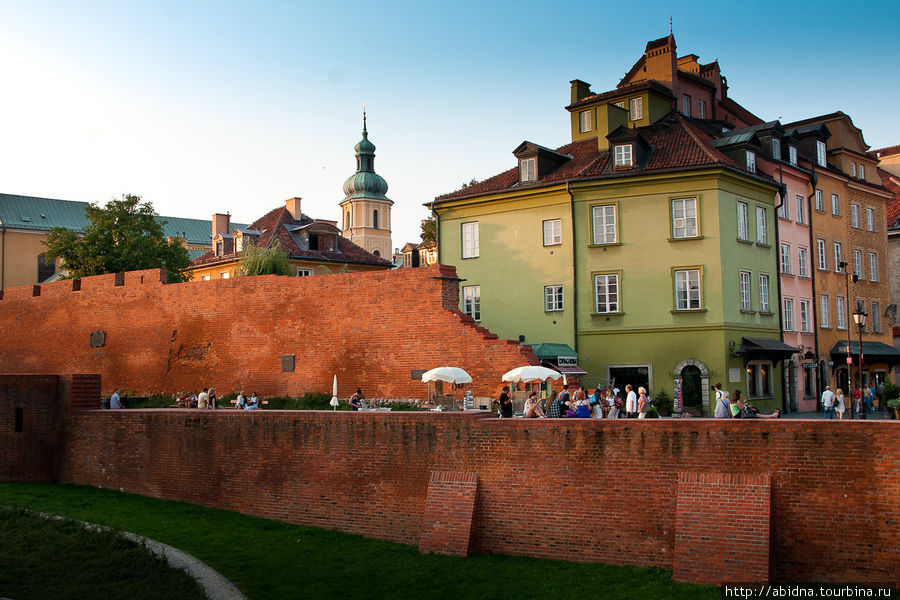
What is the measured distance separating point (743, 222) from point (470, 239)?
10.6 m

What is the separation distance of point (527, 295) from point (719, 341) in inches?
292

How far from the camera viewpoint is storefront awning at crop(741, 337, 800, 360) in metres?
32.8

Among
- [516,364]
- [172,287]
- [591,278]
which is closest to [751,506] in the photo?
[516,364]

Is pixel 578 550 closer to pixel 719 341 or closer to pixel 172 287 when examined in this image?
pixel 719 341

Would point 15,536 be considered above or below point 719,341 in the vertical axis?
below

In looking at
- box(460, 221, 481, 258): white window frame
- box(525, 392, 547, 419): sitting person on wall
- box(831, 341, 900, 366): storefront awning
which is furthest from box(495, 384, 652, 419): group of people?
box(831, 341, 900, 366): storefront awning

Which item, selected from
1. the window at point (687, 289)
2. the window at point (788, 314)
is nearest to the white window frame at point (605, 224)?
the window at point (687, 289)

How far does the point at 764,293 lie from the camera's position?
35.4 metres

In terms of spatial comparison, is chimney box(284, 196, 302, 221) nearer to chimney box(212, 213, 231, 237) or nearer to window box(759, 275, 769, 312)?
chimney box(212, 213, 231, 237)

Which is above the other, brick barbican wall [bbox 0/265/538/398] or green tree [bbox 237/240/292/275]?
green tree [bbox 237/240/292/275]

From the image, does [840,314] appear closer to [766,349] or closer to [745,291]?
[745,291]

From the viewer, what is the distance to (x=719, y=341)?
32.0 m

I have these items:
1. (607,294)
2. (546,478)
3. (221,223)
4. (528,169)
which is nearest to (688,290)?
(607,294)

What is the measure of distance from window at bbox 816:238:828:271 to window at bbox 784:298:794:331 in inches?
150
